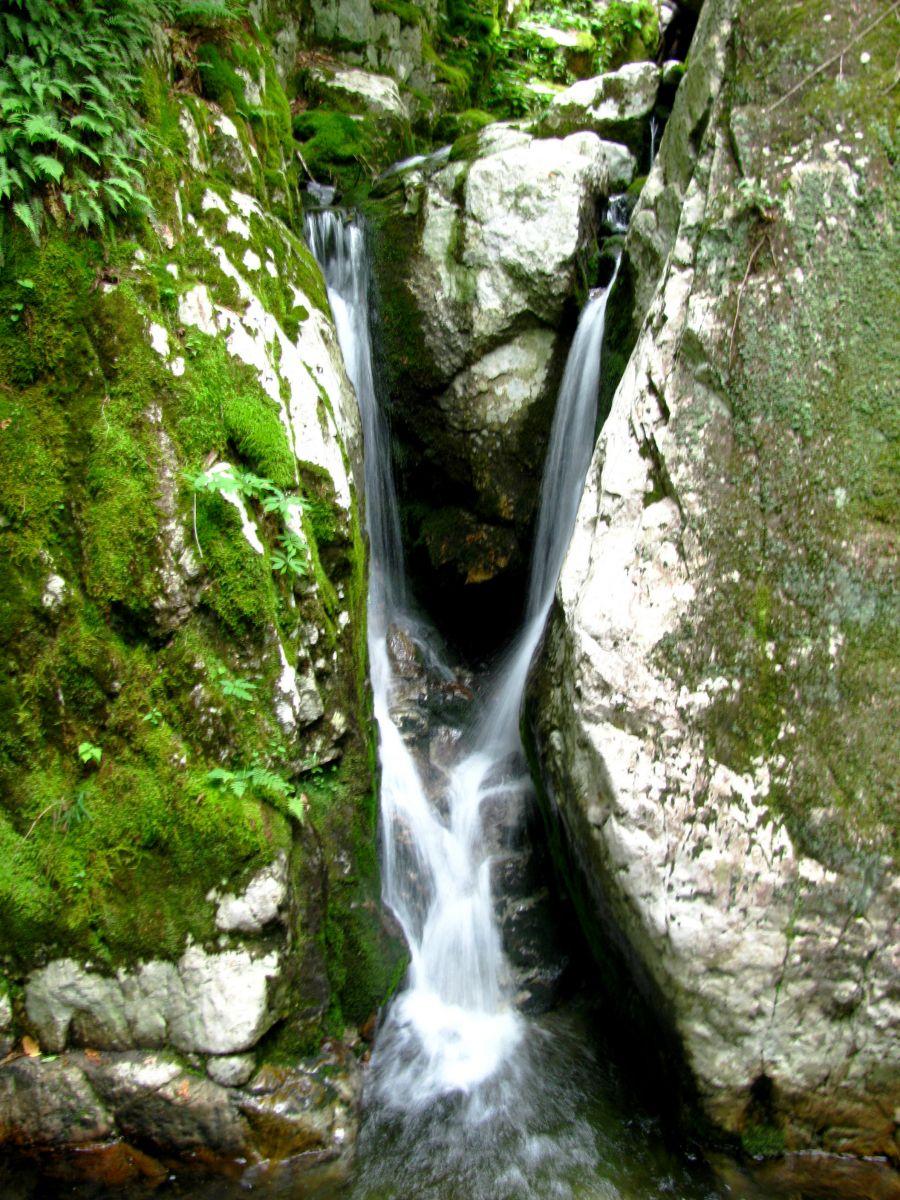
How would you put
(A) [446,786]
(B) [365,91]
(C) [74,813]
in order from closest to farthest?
1. (C) [74,813]
2. (A) [446,786]
3. (B) [365,91]

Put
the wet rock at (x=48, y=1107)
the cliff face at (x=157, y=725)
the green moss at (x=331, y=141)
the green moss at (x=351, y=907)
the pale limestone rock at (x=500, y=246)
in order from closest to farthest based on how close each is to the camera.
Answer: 1. the wet rock at (x=48, y=1107)
2. the cliff face at (x=157, y=725)
3. the green moss at (x=351, y=907)
4. the pale limestone rock at (x=500, y=246)
5. the green moss at (x=331, y=141)

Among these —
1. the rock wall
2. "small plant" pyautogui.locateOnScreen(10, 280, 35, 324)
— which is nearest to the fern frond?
"small plant" pyautogui.locateOnScreen(10, 280, 35, 324)

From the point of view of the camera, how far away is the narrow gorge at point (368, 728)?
3.66 m

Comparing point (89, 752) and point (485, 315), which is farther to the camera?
point (485, 315)

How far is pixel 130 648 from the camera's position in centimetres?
393

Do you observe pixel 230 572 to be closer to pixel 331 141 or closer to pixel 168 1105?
pixel 168 1105

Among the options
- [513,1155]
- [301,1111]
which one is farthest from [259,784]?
[513,1155]

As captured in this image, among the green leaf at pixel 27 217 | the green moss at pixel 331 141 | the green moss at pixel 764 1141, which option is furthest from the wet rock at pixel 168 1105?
the green moss at pixel 331 141

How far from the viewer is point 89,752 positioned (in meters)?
3.82

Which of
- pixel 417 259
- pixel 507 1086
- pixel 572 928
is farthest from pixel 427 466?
pixel 507 1086

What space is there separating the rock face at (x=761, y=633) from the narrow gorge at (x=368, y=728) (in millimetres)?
19

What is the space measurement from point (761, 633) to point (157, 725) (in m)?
3.28

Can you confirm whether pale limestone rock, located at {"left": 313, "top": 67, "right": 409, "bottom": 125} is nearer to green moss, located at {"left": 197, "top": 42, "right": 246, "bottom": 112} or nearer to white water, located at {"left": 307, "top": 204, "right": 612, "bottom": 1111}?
white water, located at {"left": 307, "top": 204, "right": 612, "bottom": 1111}

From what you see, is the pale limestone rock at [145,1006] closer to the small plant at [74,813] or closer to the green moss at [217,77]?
the small plant at [74,813]
